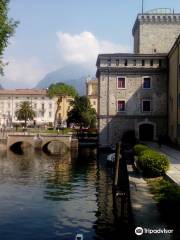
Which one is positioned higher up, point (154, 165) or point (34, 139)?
point (154, 165)

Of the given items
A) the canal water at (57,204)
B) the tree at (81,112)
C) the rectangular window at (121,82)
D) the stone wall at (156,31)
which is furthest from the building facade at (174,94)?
the tree at (81,112)

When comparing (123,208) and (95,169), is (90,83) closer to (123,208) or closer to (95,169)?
(95,169)

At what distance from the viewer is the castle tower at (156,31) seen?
2889 inches

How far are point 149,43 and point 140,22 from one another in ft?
12.3

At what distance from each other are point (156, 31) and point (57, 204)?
52066 mm

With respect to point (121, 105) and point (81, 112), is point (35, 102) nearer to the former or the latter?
point (81, 112)

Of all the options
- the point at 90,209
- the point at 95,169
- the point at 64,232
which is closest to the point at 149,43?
the point at 95,169

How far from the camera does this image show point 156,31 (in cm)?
7375

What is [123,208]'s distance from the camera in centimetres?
2336

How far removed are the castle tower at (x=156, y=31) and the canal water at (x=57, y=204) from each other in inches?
1278

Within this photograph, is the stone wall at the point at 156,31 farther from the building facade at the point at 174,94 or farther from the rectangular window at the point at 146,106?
the rectangular window at the point at 146,106

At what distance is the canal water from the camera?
2073 cm

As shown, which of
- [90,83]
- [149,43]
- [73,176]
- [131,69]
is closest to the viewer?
[73,176]

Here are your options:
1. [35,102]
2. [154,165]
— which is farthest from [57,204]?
[35,102]
